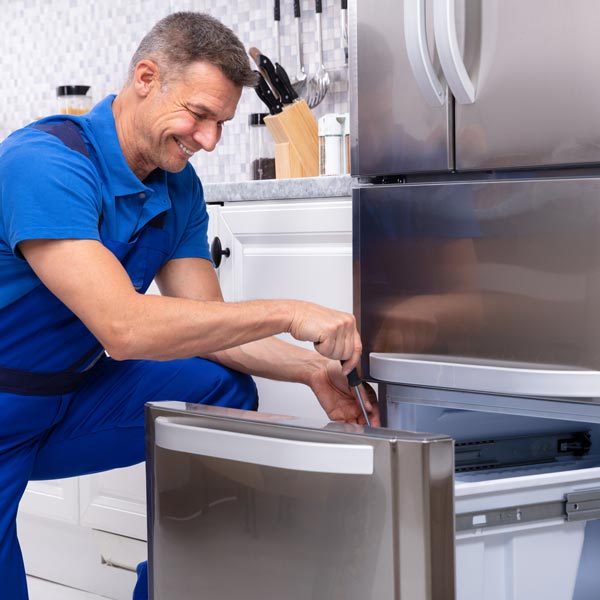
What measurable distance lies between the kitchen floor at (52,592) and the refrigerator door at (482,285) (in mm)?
1216

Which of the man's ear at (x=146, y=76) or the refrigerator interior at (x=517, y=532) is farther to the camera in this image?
the man's ear at (x=146, y=76)

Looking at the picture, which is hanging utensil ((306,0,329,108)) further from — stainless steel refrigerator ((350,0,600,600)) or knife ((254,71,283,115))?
stainless steel refrigerator ((350,0,600,600))

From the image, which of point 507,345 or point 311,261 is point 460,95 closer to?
point 507,345

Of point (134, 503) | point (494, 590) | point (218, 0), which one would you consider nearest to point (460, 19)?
point (494, 590)

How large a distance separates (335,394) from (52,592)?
110 centimetres

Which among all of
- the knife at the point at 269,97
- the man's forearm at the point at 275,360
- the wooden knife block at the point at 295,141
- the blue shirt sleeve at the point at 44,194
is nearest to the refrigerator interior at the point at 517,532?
the man's forearm at the point at 275,360

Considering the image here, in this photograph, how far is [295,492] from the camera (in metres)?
0.98

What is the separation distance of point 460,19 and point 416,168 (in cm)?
19

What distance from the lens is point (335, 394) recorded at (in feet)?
4.90

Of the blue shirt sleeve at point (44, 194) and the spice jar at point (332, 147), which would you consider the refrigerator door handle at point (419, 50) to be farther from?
A: the spice jar at point (332, 147)

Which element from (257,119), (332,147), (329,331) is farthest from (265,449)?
(257,119)

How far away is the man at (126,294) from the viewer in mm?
1244

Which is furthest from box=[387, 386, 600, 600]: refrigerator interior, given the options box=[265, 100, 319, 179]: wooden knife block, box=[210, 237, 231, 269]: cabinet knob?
box=[265, 100, 319, 179]: wooden knife block

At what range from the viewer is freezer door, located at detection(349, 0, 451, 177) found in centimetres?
116
